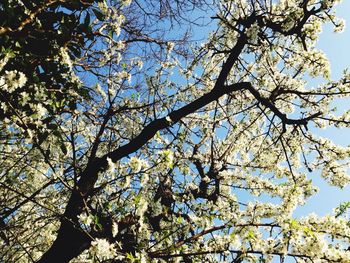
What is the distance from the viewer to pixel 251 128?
711 cm

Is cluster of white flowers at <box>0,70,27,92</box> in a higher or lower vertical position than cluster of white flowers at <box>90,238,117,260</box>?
higher

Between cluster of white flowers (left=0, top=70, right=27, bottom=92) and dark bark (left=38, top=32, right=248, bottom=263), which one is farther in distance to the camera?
dark bark (left=38, top=32, right=248, bottom=263)

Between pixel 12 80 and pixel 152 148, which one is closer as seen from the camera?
pixel 12 80

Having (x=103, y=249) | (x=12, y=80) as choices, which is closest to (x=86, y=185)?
(x=103, y=249)

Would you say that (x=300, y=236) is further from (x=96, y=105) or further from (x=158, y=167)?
(x=96, y=105)

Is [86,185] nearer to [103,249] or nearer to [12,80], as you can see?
[103,249]

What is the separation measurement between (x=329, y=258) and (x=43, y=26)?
3.46 m

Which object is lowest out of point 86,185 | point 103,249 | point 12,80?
point 103,249

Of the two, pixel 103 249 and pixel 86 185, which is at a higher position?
pixel 86 185

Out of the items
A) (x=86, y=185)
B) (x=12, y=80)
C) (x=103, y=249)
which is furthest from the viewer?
(x=86, y=185)

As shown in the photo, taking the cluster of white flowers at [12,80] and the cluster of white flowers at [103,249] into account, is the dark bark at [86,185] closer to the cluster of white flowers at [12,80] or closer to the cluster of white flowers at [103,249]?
the cluster of white flowers at [103,249]

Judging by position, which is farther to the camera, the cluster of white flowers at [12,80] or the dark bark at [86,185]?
the dark bark at [86,185]

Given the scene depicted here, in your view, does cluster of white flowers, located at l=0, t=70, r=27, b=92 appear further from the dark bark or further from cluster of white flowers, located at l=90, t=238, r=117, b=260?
cluster of white flowers, located at l=90, t=238, r=117, b=260

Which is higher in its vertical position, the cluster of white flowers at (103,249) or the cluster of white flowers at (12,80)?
the cluster of white flowers at (12,80)
